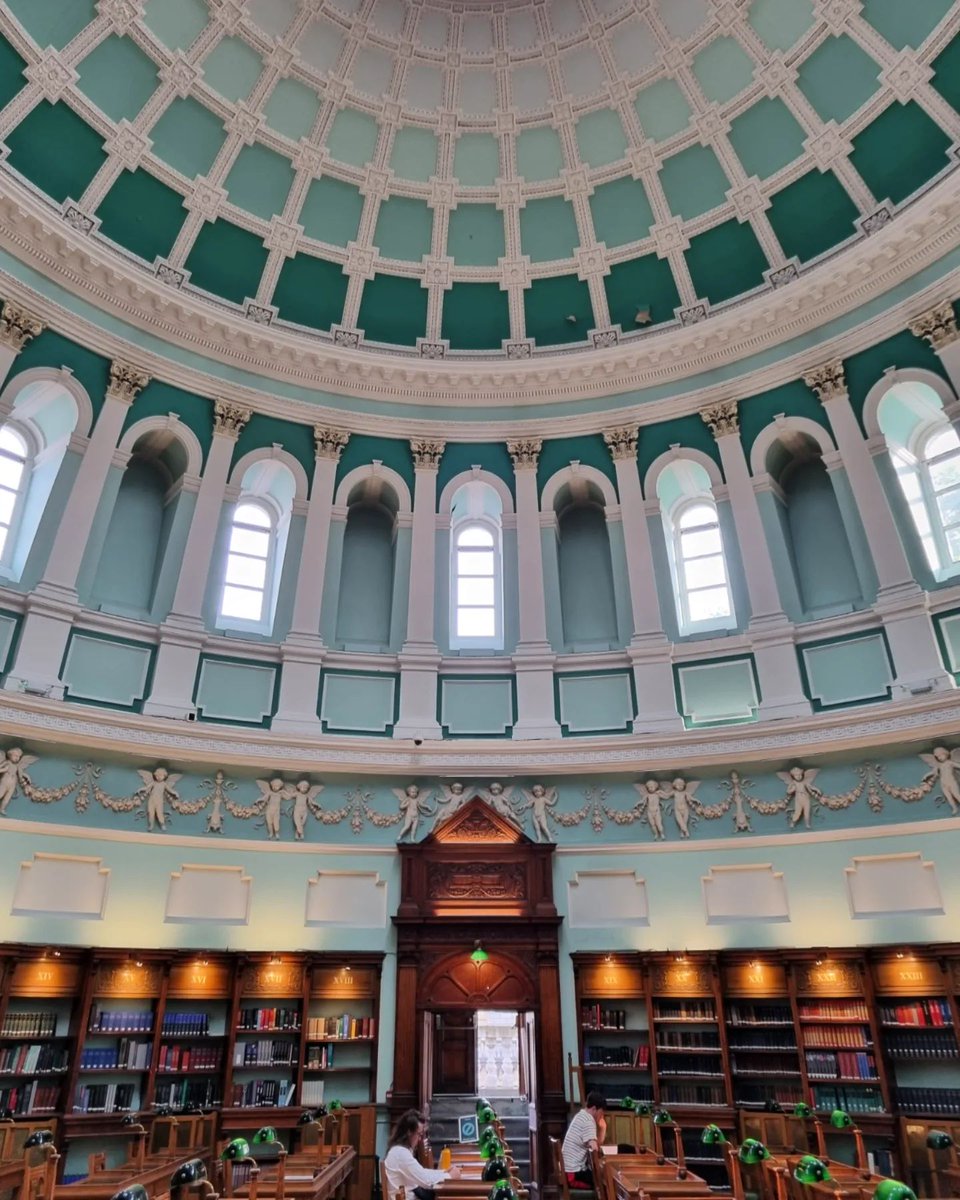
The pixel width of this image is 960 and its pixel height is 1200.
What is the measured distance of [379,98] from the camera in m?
17.0

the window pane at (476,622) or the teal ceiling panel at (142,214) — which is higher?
the teal ceiling panel at (142,214)

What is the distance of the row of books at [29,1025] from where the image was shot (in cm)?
1085

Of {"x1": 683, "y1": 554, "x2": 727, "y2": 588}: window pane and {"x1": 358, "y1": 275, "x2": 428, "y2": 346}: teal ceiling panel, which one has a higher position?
{"x1": 358, "y1": 275, "x2": 428, "y2": 346}: teal ceiling panel

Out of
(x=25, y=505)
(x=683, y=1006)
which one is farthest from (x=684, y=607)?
(x=25, y=505)

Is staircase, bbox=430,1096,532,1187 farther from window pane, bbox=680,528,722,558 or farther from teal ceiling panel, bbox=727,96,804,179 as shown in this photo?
teal ceiling panel, bbox=727,96,804,179

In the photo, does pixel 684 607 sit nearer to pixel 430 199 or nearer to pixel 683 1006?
pixel 683 1006

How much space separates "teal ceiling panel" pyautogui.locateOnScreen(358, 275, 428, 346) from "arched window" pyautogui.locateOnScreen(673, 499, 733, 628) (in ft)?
21.7

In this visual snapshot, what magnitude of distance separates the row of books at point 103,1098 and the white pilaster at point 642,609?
8943 millimetres

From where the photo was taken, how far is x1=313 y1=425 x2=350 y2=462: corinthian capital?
53.2ft

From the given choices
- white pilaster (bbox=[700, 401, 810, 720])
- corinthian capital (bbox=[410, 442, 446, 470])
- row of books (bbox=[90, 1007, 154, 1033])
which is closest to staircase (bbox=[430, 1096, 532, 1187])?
row of books (bbox=[90, 1007, 154, 1033])

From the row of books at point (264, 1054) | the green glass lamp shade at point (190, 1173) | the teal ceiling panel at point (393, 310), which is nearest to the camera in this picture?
the green glass lamp shade at point (190, 1173)

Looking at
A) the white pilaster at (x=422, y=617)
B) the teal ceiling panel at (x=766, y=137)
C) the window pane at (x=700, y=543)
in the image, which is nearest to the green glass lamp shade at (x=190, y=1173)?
the white pilaster at (x=422, y=617)

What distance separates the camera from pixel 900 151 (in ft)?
47.0

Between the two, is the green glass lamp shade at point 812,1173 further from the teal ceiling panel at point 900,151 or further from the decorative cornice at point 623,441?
the teal ceiling panel at point 900,151
